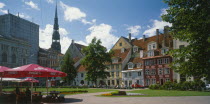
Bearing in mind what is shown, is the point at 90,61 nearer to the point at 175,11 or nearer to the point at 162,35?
the point at 162,35

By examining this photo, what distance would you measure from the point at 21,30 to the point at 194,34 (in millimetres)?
85645

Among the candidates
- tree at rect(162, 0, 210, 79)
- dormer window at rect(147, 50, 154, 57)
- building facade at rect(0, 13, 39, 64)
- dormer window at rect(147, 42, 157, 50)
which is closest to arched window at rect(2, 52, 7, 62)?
building facade at rect(0, 13, 39, 64)

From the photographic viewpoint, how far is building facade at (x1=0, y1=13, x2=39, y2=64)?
84125 millimetres

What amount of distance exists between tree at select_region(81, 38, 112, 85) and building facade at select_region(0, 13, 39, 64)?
117ft

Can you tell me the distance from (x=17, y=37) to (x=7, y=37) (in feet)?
17.6

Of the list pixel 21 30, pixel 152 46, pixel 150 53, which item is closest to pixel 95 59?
pixel 150 53

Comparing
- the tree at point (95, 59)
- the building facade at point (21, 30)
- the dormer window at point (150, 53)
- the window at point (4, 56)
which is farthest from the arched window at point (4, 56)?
the dormer window at point (150, 53)

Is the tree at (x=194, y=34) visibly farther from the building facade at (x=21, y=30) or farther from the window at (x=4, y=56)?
the building facade at (x=21, y=30)

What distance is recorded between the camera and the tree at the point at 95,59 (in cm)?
5575

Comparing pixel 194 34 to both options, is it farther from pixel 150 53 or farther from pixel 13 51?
pixel 13 51

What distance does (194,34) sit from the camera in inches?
543

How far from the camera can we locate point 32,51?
312ft

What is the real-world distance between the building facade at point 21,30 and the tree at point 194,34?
75.2 meters

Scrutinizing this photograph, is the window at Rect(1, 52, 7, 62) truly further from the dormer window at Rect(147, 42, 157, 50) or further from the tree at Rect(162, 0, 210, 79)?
the tree at Rect(162, 0, 210, 79)
